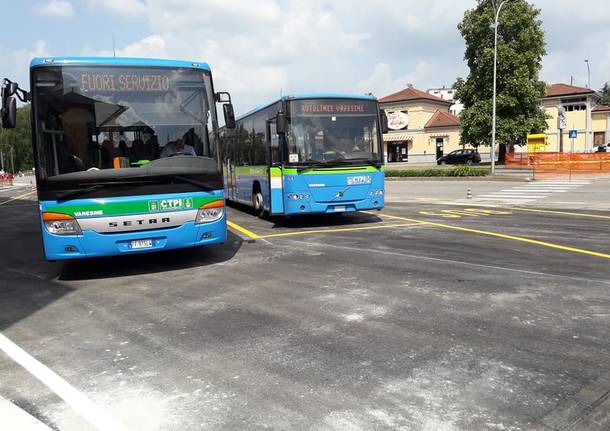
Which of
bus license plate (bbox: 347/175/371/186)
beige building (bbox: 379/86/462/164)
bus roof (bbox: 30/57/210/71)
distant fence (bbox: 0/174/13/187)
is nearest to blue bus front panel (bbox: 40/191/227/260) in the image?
bus roof (bbox: 30/57/210/71)

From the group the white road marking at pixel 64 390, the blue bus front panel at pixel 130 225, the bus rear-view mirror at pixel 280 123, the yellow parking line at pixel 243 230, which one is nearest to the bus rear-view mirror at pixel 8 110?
the blue bus front panel at pixel 130 225

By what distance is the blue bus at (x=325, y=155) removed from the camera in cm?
1227

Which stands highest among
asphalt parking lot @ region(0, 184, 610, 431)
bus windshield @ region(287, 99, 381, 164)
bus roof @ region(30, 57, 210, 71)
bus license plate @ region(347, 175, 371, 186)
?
bus roof @ region(30, 57, 210, 71)

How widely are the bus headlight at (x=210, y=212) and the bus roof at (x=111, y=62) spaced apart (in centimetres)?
222

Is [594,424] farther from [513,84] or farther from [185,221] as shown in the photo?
[513,84]

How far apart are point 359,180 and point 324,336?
793 centimetres

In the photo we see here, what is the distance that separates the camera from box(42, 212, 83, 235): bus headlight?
7.19m

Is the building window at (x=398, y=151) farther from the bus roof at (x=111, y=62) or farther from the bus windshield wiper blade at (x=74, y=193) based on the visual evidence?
the bus windshield wiper blade at (x=74, y=193)

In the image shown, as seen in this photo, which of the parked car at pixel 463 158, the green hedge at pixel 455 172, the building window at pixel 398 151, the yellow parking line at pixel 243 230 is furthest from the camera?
the building window at pixel 398 151

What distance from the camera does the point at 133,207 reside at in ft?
24.5

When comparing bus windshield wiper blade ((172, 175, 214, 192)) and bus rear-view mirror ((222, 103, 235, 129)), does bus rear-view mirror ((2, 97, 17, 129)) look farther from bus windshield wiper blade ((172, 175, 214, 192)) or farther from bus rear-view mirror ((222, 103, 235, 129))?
bus rear-view mirror ((222, 103, 235, 129))

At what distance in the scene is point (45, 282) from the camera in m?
7.73

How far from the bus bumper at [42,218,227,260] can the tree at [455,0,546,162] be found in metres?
36.0

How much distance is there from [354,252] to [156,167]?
374 cm
